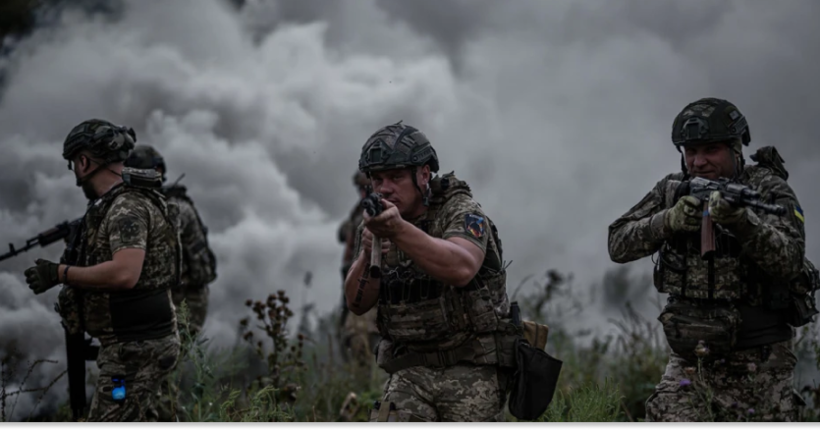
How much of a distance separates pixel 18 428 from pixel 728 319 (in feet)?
13.0

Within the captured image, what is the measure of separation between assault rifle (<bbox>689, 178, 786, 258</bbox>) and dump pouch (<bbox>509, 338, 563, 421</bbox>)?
973mm

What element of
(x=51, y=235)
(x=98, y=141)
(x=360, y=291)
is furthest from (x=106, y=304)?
(x=360, y=291)

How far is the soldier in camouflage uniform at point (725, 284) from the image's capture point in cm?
455

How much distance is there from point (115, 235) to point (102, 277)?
10.5 inches

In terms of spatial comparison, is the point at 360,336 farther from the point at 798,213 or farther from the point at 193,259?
the point at 798,213

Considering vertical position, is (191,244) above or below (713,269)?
above

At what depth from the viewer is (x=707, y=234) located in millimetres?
4414

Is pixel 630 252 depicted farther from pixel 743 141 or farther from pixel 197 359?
pixel 197 359

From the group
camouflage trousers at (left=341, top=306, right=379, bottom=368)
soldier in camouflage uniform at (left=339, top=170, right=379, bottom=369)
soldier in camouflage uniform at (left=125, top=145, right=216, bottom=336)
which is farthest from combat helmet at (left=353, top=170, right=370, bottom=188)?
soldier in camouflage uniform at (left=125, top=145, right=216, bottom=336)

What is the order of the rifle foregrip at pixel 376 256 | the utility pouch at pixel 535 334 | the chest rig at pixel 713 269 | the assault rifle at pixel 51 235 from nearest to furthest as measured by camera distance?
the rifle foregrip at pixel 376 256 → the chest rig at pixel 713 269 → the utility pouch at pixel 535 334 → the assault rifle at pixel 51 235

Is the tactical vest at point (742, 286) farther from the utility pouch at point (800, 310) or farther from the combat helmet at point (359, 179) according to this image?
the combat helmet at point (359, 179)

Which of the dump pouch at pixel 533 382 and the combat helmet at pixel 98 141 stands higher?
the combat helmet at pixel 98 141

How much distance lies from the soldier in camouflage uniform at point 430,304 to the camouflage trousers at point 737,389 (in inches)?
38.0

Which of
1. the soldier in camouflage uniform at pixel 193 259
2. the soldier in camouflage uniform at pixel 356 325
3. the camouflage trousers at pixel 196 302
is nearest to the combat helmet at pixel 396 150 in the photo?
the soldier in camouflage uniform at pixel 193 259
